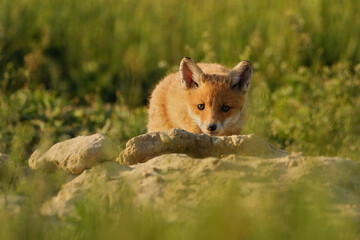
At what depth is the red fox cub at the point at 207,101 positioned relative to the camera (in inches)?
258

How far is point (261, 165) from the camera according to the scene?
4.29m

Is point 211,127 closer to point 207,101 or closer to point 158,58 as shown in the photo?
point 207,101

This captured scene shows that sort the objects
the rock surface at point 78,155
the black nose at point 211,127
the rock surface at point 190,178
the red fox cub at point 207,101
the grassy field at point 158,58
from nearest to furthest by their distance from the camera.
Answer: the rock surface at point 190,178 → the rock surface at point 78,155 → the black nose at point 211,127 → the red fox cub at point 207,101 → the grassy field at point 158,58

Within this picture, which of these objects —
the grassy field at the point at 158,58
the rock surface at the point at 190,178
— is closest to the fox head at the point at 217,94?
the grassy field at the point at 158,58

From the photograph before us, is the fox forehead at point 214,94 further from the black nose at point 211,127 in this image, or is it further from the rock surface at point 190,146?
the rock surface at point 190,146

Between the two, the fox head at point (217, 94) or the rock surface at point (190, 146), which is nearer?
the rock surface at point (190, 146)

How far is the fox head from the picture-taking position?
6.55 metres

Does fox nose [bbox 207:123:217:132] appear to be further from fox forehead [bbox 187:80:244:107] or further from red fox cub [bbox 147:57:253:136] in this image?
fox forehead [bbox 187:80:244:107]

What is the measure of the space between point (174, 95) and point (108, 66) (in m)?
4.04

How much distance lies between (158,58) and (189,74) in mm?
4231

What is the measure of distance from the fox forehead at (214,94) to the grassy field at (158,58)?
0.85 metres

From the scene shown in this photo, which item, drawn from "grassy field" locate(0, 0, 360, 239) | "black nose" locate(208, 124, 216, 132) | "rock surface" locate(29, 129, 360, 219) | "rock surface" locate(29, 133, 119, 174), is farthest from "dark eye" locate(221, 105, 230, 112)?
"rock surface" locate(29, 133, 119, 174)

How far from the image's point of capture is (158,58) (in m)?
11.0

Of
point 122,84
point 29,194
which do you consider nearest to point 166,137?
point 29,194
